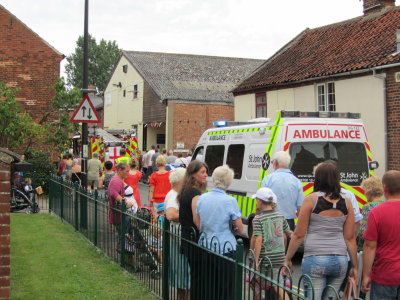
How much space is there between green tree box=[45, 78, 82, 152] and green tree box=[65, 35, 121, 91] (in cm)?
6715

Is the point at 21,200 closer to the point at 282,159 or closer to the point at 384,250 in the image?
the point at 282,159

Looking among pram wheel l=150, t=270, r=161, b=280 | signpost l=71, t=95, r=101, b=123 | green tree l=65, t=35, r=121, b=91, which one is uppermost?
green tree l=65, t=35, r=121, b=91

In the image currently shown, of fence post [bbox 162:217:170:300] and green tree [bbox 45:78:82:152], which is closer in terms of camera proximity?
fence post [bbox 162:217:170:300]

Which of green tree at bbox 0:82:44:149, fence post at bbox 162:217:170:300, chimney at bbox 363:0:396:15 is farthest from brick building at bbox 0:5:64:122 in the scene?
fence post at bbox 162:217:170:300

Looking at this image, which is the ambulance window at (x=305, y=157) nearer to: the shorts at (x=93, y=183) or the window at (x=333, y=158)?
the window at (x=333, y=158)

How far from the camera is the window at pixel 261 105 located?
79.9ft

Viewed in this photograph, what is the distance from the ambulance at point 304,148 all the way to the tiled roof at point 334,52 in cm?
798

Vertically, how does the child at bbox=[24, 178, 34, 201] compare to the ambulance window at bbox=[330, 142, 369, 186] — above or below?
below

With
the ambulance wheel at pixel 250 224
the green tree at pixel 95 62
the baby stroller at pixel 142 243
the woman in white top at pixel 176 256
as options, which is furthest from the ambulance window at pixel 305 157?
the green tree at pixel 95 62

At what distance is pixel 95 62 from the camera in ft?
294

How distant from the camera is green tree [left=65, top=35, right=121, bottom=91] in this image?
88.5 m

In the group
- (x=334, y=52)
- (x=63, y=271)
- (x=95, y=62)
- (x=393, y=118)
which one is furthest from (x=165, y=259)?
(x=95, y=62)

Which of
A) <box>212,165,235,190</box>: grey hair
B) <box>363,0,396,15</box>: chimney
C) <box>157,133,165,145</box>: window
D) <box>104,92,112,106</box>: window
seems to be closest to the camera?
<box>212,165,235,190</box>: grey hair

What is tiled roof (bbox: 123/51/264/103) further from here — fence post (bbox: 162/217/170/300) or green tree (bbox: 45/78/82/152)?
fence post (bbox: 162/217/170/300)
